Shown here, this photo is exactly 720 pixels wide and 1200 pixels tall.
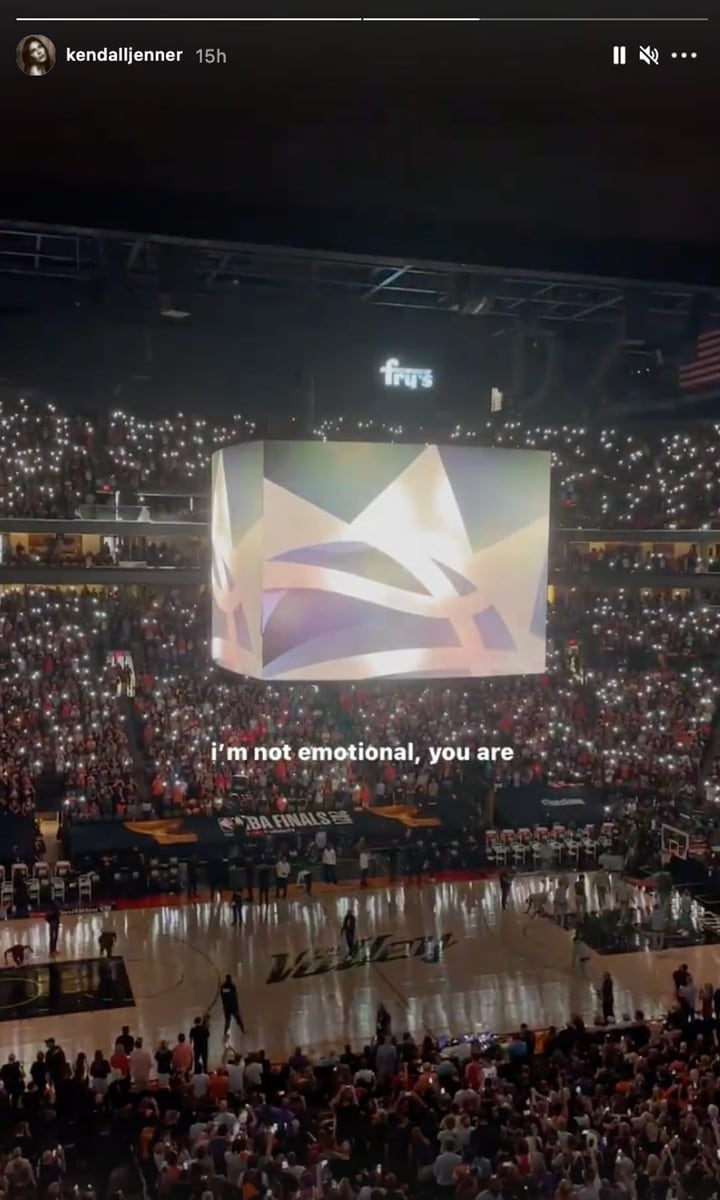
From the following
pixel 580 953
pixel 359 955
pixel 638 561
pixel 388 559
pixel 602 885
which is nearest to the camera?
pixel 388 559

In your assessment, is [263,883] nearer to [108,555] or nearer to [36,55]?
[108,555]

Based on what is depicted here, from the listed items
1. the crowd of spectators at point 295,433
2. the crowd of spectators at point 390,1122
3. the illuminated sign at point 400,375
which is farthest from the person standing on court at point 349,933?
Answer: the illuminated sign at point 400,375

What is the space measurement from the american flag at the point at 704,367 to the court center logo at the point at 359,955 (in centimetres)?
660

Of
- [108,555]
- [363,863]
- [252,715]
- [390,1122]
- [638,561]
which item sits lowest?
[390,1122]

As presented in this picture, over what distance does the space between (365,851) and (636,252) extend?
1054 cm

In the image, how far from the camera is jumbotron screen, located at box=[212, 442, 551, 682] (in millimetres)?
8297

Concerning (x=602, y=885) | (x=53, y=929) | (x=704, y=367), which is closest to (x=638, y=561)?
(x=602, y=885)

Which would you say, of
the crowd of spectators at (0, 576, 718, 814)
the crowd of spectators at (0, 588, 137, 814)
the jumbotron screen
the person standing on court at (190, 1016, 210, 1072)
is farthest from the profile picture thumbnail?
the crowd of spectators at (0, 588, 137, 814)

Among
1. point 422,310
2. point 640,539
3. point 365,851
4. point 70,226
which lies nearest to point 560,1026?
point 365,851

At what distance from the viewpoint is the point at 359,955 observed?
10.6 metres

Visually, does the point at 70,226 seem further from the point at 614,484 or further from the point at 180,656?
the point at 614,484

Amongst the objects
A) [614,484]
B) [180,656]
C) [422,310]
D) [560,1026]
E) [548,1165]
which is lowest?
[560,1026]

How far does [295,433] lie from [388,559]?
171 centimetres

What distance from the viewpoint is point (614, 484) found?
16.1m
